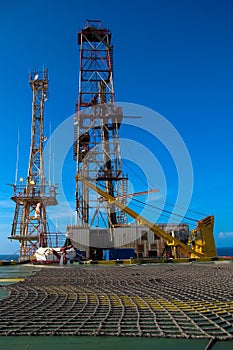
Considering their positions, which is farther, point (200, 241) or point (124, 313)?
point (200, 241)

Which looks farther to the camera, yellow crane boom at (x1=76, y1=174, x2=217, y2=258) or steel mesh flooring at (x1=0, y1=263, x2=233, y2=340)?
yellow crane boom at (x1=76, y1=174, x2=217, y2=258)

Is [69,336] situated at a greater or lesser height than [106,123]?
lesser

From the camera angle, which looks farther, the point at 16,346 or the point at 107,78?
the point at 107,78

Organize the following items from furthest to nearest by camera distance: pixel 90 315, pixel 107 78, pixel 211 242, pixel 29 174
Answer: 1. pixel 107 78
2. pixel 29 174
3. pixel 211 242
4. pixel 90 315

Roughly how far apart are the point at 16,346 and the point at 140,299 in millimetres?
3476

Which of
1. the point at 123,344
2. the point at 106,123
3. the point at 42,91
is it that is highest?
the point at 42,91

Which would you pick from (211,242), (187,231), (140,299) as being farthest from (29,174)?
(140,299)

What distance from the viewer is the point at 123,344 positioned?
423cm

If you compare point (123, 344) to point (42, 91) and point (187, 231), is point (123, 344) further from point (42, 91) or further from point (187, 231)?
point (42, 91)

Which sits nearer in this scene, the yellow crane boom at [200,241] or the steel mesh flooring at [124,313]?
the steel mesh flooring at [124,313]

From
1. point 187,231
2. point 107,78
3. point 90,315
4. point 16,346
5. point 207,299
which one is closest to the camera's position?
point 16,346

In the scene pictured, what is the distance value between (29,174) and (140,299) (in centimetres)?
4016

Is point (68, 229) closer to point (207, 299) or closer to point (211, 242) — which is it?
point (211, 242)

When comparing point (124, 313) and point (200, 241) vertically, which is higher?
point (200, 241)
